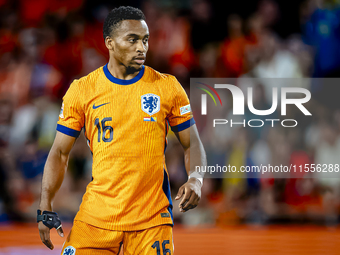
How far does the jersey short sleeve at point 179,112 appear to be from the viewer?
2.75 meters

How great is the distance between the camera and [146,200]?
258cm

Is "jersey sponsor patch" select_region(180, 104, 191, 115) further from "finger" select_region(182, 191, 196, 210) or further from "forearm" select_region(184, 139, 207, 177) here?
"finger" select_region(182, 191, 196, 210)

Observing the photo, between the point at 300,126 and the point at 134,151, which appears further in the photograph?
the point at 300,126

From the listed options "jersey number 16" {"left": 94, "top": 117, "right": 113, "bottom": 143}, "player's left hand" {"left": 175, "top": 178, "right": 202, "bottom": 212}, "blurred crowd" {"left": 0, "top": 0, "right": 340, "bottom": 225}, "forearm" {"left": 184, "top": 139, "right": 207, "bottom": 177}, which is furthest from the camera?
"blurred crowd" {"left": 0, "top": 0, "right": 340, "bottom": 225}

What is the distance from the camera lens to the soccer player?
2.53 m

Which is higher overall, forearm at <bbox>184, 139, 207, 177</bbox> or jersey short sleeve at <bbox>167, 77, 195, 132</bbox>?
jersey short sleeve at <bbox>167, 77, 195, 132</bbox>

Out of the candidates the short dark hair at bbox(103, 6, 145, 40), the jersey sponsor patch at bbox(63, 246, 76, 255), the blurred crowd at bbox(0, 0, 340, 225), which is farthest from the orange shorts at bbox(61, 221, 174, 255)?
the blurred crowd at bbox(0, 0, 340, 225)

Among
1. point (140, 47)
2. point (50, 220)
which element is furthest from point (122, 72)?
point (50, 220)

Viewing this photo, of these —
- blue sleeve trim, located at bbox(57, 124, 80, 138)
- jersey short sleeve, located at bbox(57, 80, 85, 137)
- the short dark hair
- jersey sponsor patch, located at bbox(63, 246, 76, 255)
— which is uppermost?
the short dark hair

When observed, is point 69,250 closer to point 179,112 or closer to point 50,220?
point 50,220

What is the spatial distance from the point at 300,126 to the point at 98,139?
182 inches

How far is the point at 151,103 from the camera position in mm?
2662

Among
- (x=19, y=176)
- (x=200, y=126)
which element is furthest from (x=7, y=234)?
(x=200, y=126)

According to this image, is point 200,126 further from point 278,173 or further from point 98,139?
point 98,139
